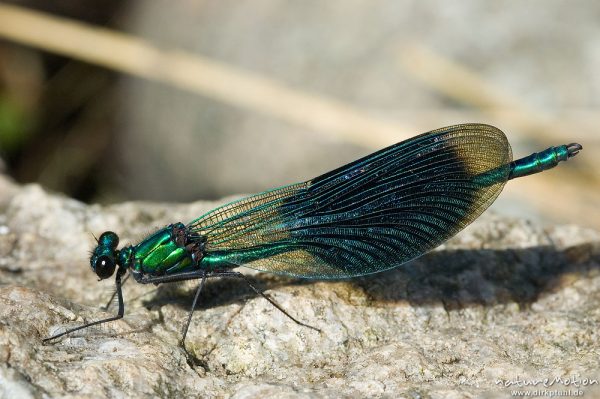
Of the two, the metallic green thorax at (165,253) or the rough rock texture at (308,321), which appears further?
the metallic green thorax at (165,253)

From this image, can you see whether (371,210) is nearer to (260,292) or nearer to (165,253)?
(260,292)

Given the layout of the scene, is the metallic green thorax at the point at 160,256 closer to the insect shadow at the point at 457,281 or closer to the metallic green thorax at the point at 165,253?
the metallic green thorax at the point at 165,253

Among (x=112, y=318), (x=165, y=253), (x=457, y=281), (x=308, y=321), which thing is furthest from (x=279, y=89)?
(x=112, y=318)

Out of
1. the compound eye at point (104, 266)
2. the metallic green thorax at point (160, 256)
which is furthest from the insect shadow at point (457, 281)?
the compound eye at point (104, 266)

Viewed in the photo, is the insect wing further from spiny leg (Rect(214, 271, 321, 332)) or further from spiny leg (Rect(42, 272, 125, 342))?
spiny leg (Rect(42, 272, 125, 342))

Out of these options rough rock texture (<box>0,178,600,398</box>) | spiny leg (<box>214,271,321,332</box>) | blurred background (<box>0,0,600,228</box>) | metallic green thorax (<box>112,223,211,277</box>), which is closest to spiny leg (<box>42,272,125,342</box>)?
rough rock texture (<box>0,178,600,398</box>)

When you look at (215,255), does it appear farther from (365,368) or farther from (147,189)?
(147,189)
